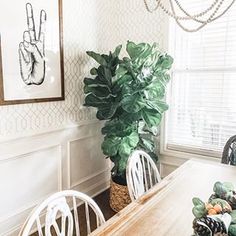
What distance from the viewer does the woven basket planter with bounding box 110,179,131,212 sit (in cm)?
253

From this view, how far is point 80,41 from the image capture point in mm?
2643

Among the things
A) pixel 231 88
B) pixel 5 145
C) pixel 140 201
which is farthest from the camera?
pixel 231 88

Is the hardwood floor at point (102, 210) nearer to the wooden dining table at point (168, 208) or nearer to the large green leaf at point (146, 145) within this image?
the large green leaf at point (146, 145)

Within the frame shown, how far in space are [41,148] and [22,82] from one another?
618 millimetres

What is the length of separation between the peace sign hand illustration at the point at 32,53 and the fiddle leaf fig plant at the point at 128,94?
470mm

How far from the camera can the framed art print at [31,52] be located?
1.95 meters

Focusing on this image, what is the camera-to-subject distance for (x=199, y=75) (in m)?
2.63

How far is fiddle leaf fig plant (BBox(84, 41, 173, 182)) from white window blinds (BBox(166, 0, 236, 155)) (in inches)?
14.5

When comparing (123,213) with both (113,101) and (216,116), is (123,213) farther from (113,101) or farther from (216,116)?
(216,116)

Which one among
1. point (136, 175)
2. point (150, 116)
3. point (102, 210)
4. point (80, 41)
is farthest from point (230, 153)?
point (80, 41)

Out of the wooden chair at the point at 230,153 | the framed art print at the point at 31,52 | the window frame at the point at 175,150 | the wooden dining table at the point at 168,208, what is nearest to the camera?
the wooden dining table at the point at 168,208

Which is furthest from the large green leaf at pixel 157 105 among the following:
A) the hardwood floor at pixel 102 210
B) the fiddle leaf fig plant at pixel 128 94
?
the hardwood floor at pixel 102 210

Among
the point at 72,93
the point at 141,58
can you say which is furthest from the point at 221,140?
the point at 72,93

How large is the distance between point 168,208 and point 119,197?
55.0 inches
